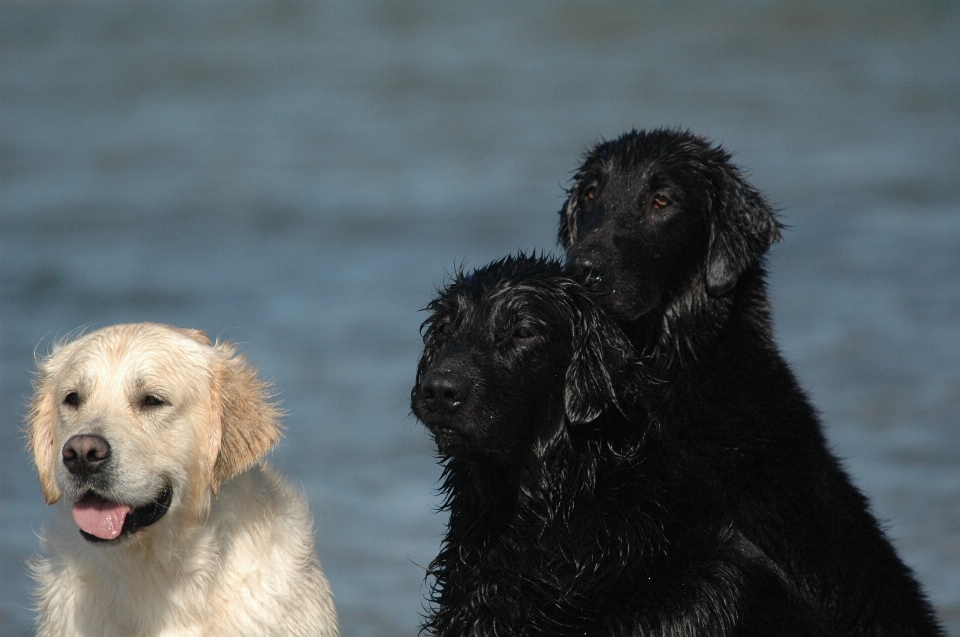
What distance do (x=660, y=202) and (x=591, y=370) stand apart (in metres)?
1.55

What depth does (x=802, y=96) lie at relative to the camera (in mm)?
19047

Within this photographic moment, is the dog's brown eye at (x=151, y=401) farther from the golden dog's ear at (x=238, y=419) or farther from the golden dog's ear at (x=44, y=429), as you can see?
the golden dog's ear at (x=44, y=429)

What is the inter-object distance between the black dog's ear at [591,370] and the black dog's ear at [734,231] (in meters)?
1.34

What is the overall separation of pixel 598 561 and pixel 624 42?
20215 millimetres

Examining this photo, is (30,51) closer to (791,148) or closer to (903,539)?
(791,148)

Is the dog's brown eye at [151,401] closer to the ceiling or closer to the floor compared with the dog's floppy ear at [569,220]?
closer to the floor

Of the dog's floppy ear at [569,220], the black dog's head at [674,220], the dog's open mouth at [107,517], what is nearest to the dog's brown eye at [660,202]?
the black dog's head at [674,220]

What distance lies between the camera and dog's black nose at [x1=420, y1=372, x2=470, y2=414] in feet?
11.9

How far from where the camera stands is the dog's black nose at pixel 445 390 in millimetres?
3639

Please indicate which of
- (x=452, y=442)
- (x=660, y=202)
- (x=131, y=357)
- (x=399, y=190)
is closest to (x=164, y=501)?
(x=131, y=357)

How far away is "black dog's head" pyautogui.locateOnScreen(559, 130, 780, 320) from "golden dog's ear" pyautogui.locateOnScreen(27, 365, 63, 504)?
6.95ft

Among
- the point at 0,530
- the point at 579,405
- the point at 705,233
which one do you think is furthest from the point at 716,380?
the point at 0,530

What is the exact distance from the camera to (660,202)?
17.0 feet

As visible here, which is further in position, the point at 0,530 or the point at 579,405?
the point at 0,530
